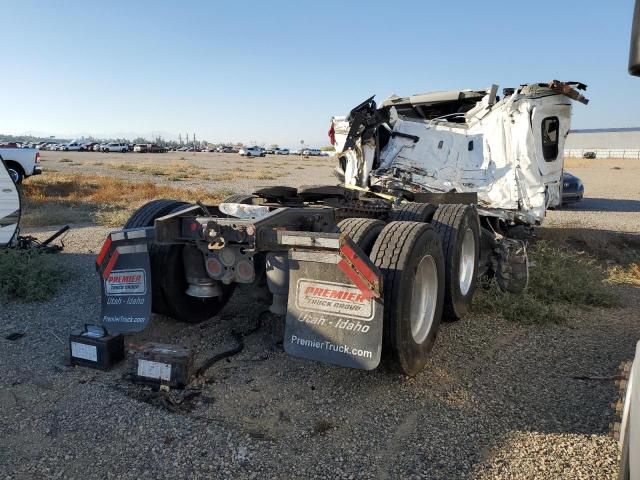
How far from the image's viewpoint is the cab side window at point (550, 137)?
7.50 m

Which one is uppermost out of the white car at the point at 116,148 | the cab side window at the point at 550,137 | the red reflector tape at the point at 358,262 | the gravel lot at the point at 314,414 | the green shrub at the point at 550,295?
the white car at the point at 116,148

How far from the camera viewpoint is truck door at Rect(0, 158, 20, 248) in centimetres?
716

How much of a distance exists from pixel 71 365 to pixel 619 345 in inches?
188

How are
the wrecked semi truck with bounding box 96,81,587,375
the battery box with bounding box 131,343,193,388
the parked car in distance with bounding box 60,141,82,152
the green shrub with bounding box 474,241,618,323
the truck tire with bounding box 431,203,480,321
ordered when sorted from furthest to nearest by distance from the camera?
the parked car in distance with bounding box 60,141,82,152 → the green shrub with bounding box 474,241,618,323 → the truck tire with bounding box 431,203,480,321 → the battery box with bounding box 131,343,193,388 → the wrecked semi truck with bounding box 96,81,587,375

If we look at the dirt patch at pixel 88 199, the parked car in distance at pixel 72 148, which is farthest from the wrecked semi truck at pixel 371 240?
the parked car in distance at pixel 72 148

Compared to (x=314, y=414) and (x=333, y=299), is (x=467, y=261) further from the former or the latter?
(x=314, y=414)

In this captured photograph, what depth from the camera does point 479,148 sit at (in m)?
7.73

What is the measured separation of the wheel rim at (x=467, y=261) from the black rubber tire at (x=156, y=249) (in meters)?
2.98

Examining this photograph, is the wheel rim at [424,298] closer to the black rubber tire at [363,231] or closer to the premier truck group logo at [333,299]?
the black rubber tire at [363,231]

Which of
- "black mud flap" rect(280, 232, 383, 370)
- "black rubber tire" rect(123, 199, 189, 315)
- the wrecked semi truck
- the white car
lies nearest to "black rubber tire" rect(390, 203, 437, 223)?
the wrecked semi truck

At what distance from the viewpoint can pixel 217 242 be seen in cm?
382

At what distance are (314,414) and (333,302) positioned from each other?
738 millimetres

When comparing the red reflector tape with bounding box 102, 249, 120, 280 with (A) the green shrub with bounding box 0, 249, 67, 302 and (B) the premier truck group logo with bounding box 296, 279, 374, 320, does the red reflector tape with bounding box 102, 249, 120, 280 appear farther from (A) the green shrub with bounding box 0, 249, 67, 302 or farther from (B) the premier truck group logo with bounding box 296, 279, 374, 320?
(A) the green shrub with bounding box 0, 249, 67, 302

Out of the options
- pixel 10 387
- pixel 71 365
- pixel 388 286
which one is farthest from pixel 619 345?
pixel 10 387
